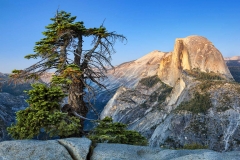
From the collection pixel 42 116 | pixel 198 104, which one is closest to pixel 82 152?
pixel 42 116

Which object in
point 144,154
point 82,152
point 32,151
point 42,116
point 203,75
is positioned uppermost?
point 203,75

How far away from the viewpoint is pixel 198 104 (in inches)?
4648

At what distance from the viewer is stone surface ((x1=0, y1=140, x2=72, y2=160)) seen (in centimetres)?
854

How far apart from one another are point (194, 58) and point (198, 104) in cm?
6261

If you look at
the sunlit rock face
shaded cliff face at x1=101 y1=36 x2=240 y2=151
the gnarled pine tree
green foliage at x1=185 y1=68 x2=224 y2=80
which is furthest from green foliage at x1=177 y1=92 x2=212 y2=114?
the gnarled pine tree

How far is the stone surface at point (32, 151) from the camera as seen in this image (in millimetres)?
8539

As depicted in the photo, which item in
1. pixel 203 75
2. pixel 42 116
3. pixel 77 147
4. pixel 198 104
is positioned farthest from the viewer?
pixel 203 75

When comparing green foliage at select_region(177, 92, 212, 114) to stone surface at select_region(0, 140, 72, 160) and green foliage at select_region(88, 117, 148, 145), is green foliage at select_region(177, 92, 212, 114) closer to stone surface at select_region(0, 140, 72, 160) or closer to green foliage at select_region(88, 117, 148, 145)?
green foliage at select_region(88, 117, 148, 145)

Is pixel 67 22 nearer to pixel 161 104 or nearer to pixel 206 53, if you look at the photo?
pixel 161 104

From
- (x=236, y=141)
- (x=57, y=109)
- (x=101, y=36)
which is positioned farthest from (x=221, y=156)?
(x=236, y=141)

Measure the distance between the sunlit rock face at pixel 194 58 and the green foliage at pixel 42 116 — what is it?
165 meters

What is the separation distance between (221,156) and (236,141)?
318ft

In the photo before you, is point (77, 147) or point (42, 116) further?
point (42, 116)

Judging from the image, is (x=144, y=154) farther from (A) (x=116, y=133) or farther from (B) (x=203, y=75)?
(B) (x=203, y=75)
